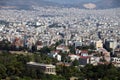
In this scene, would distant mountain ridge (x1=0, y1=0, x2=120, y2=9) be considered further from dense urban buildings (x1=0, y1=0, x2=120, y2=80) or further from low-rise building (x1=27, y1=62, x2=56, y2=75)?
low-rise building (x1=27, y1=62, x2=56, y2=75)

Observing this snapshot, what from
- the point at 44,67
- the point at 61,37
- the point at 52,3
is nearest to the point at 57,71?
the point at 44,67

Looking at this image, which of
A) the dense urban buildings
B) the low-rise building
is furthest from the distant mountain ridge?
the low-rise building

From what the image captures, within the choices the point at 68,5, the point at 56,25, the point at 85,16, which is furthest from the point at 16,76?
the point at 68,5

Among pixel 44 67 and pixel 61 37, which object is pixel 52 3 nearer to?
pixel 61 37

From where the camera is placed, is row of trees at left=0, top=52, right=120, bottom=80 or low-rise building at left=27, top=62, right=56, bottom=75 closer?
row of trees at left=0, top=52, right=120, bottom=80

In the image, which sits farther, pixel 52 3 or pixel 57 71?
pixel 52 3

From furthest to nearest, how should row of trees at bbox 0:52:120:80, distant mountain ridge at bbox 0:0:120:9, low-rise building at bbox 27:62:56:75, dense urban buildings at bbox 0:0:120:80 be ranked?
distant mountain ridge at bbox 0:0:120:9 → dense urban buildings at bbox 0:0:120:80 → low-rise building at bbox 27:62:56:75 → row of trees at bbox 0:52:120:80

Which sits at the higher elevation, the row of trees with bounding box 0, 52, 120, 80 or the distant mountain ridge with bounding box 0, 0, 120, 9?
the distant mountain ridge with bounding box 0, 0, 120, 9

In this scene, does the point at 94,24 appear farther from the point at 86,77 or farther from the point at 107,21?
the point at 86,77

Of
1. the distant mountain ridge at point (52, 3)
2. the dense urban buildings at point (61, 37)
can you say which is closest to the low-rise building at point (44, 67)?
the dense urban buildings at point (61, 37)

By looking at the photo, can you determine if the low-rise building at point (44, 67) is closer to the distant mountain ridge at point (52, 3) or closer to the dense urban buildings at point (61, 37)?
the dense urban buildings at point (61, 37)

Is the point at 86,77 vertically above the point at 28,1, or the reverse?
the point at 28,1
